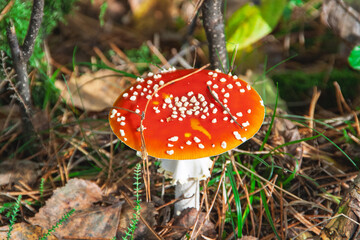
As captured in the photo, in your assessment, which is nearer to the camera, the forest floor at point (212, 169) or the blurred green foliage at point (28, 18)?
the forest floor at point (212, 169)

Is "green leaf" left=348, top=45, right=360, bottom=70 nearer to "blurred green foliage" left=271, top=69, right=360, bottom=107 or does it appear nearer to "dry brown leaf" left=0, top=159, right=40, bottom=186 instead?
"blurred green foliage" left=271, top=69, right=360, bottom=107

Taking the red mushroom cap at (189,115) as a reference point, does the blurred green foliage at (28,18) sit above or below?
above

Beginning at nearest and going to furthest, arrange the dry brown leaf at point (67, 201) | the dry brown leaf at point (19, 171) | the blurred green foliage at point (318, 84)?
the dry brown leaf at point (67, 201) < the dry brown leaf at point (19, 171) < the blurred green foliage at point (318, 84)

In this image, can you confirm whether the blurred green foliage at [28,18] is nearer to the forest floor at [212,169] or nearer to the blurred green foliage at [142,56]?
the forest floor at [212,169]

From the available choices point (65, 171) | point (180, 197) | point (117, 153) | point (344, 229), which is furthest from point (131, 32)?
point (344, 229)

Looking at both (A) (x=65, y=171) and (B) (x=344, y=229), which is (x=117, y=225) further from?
(B) (x=344, y=229)

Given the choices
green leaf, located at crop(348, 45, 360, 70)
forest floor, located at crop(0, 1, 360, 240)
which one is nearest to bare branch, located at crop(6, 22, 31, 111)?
forest floor, located at crop(0, 1, 360, 240)

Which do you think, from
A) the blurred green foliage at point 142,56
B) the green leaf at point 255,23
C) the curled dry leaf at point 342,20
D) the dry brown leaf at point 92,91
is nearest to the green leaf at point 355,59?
the curled dry leaf at point 342,20
